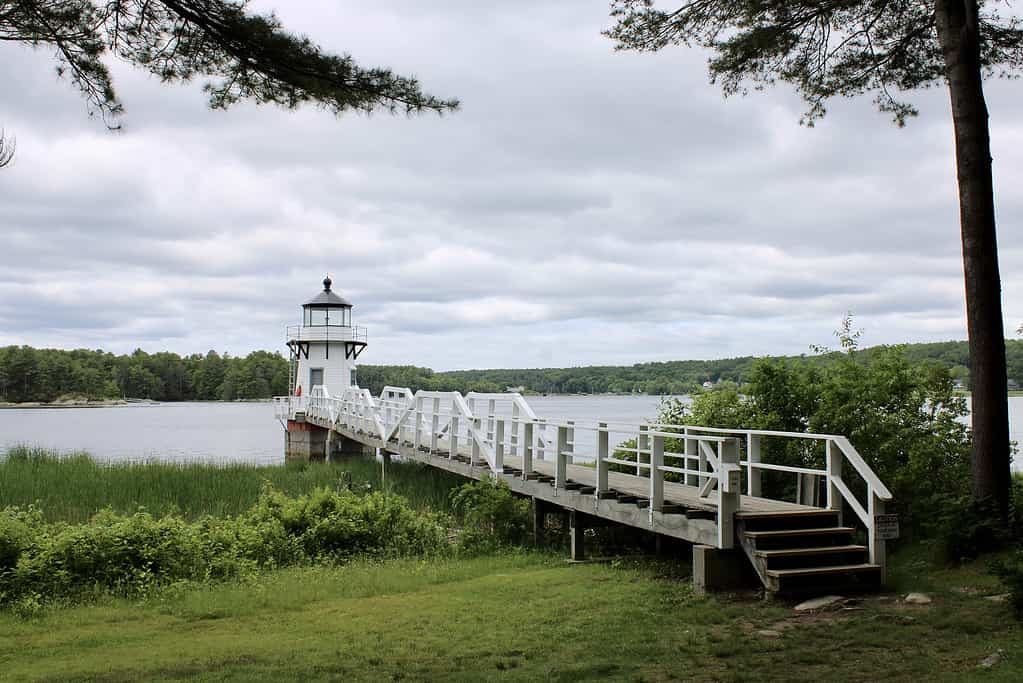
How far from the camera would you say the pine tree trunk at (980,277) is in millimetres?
9156

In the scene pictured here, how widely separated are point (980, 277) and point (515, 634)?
6.06 meters

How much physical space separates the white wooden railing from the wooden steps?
0.18 metres

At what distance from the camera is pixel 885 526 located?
8.38 meters

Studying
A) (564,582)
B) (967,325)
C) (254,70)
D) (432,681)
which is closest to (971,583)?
(967,325)

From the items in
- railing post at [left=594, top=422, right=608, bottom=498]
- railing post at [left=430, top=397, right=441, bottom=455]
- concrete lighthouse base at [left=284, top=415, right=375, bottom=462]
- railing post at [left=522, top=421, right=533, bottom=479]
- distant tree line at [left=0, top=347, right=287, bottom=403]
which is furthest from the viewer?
distant tree line at [left=0, top=347, right=287, bottom=403]

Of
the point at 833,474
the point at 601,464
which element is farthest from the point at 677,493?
the point at 833,474

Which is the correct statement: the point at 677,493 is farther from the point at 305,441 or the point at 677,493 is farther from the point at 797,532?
the point at 305,441

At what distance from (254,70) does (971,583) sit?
7985 millimetres

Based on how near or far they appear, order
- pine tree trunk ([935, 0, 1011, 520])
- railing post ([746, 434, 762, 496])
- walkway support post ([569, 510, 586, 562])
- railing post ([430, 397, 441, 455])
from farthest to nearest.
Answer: railing post ([430, 397, 441, 455]), walkway support post ([569, 510, 586, 562]), railing post ([746, 434, 762, 496]), pine tree trunk ([935, 0, 1011, 520])

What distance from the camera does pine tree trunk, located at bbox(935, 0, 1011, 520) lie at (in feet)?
30.0

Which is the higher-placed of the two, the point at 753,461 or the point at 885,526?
the point at 753,461

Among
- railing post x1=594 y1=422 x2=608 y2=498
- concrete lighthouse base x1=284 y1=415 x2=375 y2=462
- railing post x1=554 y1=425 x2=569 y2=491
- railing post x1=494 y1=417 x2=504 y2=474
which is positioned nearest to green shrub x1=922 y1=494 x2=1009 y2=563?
railing post x1=594 y1=422 x2=608 y2=498

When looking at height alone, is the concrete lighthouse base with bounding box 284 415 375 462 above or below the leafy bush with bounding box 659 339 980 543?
below

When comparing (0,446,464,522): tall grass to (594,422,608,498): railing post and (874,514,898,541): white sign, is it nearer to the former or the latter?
(594,422,608,498): railing post
